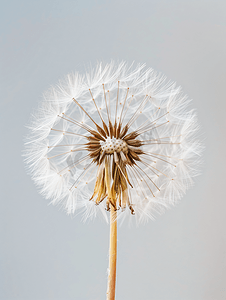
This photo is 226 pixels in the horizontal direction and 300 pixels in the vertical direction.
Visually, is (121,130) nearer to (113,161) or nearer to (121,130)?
(121,130)

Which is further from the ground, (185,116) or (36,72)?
(36,72)

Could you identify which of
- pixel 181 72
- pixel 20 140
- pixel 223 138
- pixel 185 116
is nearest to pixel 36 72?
pixel 20 140

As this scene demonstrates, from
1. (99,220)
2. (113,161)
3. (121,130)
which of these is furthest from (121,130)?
(99,220)

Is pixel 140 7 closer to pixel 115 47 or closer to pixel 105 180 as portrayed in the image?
pixel 115 47

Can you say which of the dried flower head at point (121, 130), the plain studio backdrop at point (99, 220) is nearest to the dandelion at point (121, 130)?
the dried flower head at point (121, 130)

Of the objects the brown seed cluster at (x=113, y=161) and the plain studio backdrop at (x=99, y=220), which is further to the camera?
the plain studio backdrop at (x=99, y=220)

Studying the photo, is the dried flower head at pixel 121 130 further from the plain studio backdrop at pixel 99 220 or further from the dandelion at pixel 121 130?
the plain studio backdrop at pixel 99 220
